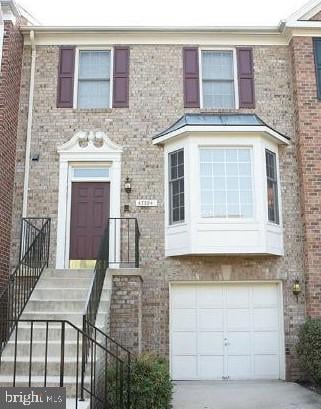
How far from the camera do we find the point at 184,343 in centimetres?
1034

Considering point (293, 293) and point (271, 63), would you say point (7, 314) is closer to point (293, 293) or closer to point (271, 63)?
point (293, 293)

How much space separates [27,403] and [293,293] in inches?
265

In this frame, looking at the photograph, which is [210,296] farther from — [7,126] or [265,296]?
[7,126]

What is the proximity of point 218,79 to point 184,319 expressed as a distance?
18.5 ft

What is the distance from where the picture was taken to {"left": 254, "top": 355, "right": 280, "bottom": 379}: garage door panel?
10.2 metres

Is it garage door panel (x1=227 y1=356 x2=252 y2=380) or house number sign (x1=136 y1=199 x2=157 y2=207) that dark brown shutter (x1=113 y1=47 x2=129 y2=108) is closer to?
house number sign (x1=136 y1=199 x2=157 y2=207)

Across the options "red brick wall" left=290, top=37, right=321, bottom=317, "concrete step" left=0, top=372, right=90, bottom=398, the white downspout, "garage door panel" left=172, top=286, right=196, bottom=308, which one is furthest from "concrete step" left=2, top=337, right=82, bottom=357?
"red brick wall" left=290, top=37, right=321, bottom=317

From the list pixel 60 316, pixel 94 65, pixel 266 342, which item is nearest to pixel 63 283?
pixel 60 316

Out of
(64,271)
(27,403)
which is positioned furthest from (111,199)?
(27,403)

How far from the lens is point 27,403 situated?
520 cm

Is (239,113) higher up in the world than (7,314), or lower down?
higher up

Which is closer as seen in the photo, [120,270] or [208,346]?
[120,270]

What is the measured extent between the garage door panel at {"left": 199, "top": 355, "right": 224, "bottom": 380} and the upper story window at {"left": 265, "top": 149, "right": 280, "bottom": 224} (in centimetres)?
321

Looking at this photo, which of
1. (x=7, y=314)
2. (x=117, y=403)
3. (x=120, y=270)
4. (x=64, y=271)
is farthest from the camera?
(x=64, y=271)
